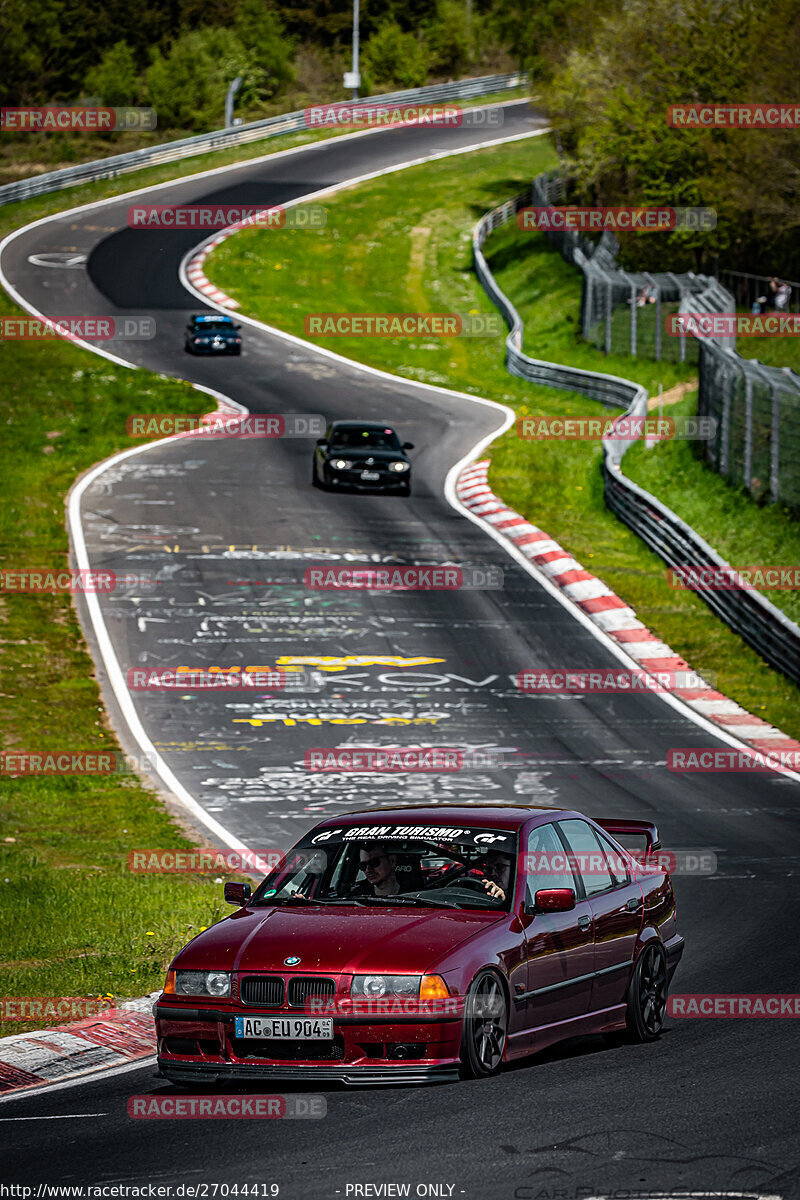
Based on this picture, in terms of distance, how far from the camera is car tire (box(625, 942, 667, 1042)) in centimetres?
931

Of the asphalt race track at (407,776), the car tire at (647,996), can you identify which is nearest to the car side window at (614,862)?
the car tire at (647,996)

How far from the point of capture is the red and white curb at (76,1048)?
869 cm

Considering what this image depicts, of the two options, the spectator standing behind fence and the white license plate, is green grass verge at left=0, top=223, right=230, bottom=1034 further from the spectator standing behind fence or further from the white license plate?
the spectator standing behind fence

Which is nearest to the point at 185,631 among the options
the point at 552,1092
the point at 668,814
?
the point at 668,814

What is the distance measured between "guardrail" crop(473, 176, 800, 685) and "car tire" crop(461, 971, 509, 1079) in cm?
1530

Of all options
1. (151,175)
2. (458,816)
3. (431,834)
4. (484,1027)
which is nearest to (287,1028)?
(484,1027)

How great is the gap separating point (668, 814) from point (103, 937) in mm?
6783

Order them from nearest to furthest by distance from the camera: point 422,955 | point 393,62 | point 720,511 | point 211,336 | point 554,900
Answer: point 422,955 < point 554,900 < point 720,511 < point 211,336 < point 393,62

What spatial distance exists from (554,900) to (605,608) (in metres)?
18.5

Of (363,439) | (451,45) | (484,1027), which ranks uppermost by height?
(451,45)

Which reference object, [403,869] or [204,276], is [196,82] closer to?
[204,276]

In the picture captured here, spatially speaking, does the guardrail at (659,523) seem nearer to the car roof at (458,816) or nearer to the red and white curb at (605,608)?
the red and white curb at (605,608)

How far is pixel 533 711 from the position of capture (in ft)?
70.5

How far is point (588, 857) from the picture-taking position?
9.48 m
